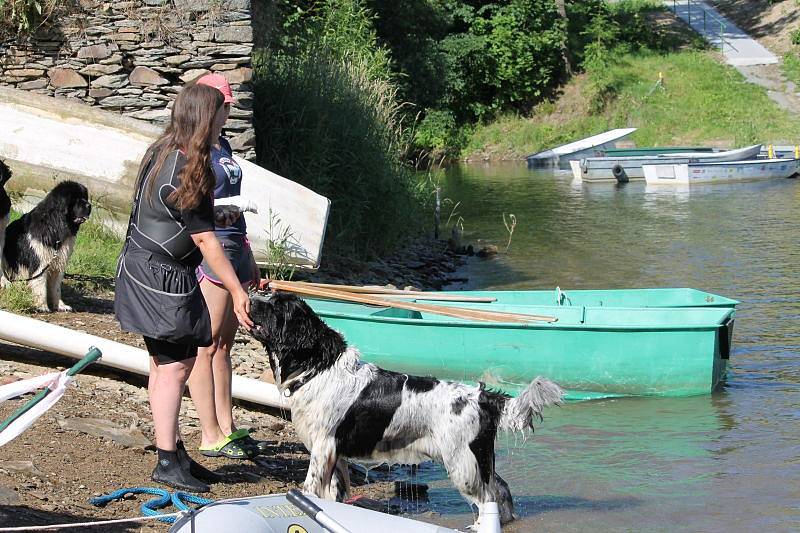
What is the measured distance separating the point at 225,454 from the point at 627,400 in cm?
443

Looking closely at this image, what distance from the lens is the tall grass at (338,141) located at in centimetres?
1375

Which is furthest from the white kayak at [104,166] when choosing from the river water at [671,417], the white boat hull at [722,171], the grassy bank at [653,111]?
the grassy bank at [653,111]

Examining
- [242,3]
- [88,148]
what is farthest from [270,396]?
[242,3]

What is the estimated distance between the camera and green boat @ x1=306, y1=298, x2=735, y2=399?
9055mm

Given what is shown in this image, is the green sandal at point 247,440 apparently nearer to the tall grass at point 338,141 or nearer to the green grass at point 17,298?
the green grass at point 17,298

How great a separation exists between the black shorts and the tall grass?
27.5 ft

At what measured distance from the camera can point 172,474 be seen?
5.43 m

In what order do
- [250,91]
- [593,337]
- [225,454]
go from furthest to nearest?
[250,91]
[593,337]
[225,454]

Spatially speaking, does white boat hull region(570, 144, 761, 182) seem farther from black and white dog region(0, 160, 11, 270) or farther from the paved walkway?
black and white dog region(0, 160, 11, 270)

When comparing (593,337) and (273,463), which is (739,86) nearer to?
(593,337)

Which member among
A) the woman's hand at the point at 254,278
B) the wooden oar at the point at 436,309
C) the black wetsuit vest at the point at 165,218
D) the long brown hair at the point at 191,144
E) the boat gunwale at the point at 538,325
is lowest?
the boat gunwale at the point at 538,325

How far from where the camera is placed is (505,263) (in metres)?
17.0

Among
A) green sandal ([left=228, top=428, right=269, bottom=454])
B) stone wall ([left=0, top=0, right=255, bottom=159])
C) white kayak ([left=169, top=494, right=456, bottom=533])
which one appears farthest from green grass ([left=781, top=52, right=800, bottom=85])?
white kayak ([left=169, top=494, right=456, bottom=533])

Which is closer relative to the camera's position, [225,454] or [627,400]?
[225,454]
